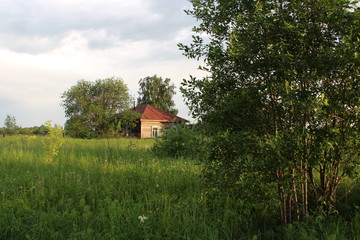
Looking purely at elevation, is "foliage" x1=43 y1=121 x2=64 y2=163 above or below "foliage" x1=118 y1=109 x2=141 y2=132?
below

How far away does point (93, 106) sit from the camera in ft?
97.1

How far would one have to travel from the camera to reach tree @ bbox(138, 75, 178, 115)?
156ft

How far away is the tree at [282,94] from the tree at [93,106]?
26351 mm

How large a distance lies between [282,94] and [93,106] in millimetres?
28808

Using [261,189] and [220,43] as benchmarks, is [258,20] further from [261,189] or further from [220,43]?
[261,189]

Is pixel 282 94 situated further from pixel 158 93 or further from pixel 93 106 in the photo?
pixel 158 93

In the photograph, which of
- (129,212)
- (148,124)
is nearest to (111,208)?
(129,212)

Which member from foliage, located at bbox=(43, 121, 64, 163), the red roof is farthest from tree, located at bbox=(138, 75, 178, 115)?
foliage, located at bbox=(43, 121, 64, 163)

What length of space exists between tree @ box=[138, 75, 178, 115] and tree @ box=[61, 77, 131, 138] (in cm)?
1483

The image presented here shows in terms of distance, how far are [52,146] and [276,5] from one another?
6722 millimetres

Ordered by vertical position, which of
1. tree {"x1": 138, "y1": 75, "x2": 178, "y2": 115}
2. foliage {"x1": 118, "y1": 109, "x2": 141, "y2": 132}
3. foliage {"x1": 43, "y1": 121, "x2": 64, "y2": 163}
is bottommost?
foliage {"x1": 43, "y1": 121, "x2": 64, "y2": 163}

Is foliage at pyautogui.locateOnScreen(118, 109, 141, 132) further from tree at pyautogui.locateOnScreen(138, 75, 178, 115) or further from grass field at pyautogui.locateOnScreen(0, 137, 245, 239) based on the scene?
grass field at pyautogui.locateOnScreen(0, 137, 245, 239)

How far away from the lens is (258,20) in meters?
3.12

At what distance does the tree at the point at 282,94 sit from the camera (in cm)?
302
